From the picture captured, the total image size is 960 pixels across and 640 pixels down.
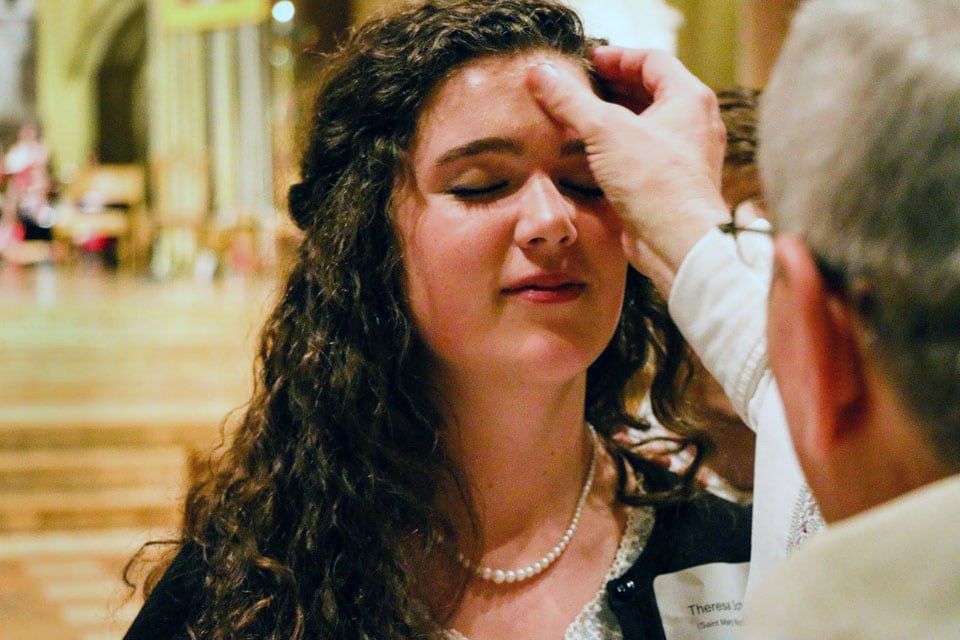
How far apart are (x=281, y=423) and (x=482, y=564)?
342 millimetres

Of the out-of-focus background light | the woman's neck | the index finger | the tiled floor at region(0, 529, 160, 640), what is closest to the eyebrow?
the index finger

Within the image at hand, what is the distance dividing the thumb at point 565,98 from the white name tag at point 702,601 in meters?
0.60

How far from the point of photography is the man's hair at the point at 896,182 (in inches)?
23.1

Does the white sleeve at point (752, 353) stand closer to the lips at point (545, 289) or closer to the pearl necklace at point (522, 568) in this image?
the lips at point (545, 289)

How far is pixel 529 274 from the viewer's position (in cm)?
134

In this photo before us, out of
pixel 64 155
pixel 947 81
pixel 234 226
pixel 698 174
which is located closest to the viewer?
pixel 947 81

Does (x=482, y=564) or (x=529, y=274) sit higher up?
(x=529, y=274)

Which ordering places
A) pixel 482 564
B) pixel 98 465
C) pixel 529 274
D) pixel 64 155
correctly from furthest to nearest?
1. pixel 64 155
2. pixel 98 465
3. pixel 482 564
4. pixel 529 274

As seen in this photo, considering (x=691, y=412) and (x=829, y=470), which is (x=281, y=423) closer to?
(x=691, y=412)

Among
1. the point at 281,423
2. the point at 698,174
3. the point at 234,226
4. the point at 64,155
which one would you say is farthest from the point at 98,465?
the point at 64,155

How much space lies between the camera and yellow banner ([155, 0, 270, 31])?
12.5m

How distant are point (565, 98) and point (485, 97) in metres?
0.13

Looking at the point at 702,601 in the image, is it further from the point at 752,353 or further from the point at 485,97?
the point at 485,97

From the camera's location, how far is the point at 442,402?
1.53 meters
